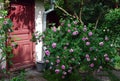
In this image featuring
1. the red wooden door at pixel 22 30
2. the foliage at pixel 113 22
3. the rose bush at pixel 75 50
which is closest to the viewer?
the rose bush at pixel 75 50

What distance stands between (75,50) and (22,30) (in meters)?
2.56

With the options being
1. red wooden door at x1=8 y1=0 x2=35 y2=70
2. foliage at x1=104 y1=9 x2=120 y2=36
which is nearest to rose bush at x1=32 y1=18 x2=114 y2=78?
red wooden door at x1=8 y1=0 x2=35 y2=70

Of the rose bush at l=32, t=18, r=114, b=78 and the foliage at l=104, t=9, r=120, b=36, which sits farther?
the foliage at l=104, t=9, r=120, b=36

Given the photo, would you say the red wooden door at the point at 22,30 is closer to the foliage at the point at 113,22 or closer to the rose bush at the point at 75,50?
the rose bush at the point at 75,50

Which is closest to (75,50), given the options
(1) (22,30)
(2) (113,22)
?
(1) (22,30)

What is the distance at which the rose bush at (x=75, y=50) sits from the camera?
6.18m

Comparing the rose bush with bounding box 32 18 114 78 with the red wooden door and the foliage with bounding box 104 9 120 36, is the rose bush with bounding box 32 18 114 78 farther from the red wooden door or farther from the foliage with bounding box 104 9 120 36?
the foliage with bounding box 104 9 120 36

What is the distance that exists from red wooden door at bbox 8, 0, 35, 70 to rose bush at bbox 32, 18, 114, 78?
5.16 ft

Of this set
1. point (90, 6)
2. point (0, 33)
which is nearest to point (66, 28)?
point (0, 33)

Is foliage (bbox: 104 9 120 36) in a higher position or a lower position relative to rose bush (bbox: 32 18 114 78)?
higher

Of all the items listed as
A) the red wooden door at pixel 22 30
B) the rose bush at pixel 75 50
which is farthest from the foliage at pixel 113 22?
the red wooden door at pixel 22 30

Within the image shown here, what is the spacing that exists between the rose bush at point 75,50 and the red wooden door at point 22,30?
1572mm

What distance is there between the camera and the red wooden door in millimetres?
7648

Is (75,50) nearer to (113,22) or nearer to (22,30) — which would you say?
(22,30)
